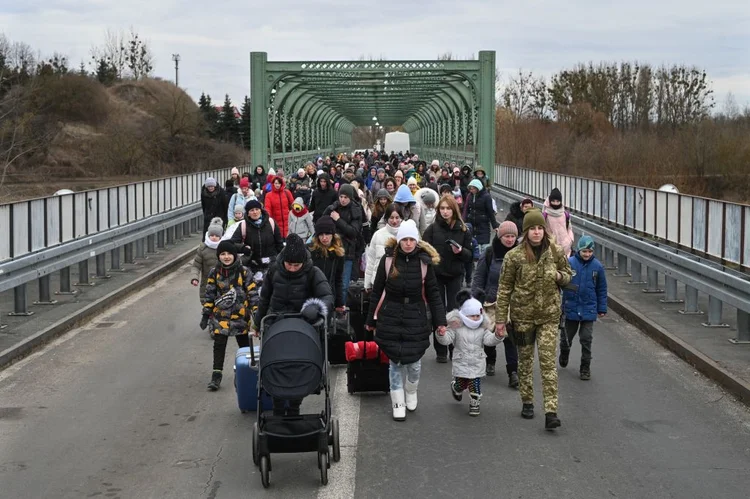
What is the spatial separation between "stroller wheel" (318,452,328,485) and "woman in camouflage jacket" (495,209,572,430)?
2.23m

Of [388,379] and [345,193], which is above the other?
[345,193]

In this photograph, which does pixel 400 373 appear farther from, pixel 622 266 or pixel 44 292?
pixel 622 266

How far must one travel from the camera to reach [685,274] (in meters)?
13.6

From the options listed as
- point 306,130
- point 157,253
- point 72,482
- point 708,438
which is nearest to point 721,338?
point 708,438

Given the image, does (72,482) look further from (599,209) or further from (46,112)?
(46,112)

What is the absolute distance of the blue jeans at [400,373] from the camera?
914 centimetres

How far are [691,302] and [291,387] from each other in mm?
8237

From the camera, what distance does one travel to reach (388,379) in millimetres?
10117

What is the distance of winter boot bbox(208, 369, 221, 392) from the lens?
1029cm

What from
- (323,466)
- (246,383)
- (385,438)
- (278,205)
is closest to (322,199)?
(278,205)

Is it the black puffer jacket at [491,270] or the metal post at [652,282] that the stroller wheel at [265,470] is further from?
the metal post at [652,282]

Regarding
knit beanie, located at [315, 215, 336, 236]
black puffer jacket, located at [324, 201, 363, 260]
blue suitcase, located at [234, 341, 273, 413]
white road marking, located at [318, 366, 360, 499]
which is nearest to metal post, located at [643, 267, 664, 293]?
black puffer jacket, located at [324, 201, 363, 260]

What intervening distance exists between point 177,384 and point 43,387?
1205mm

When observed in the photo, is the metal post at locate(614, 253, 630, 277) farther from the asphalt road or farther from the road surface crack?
the road surface crack
